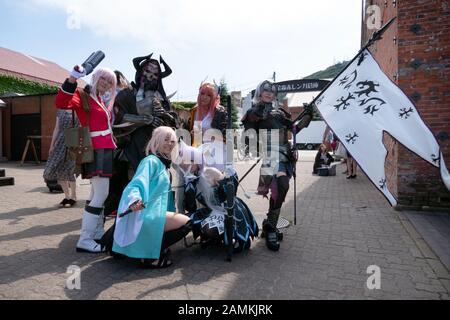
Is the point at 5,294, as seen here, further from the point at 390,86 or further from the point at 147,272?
the point at 390,86

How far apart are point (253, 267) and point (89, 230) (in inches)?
72.1

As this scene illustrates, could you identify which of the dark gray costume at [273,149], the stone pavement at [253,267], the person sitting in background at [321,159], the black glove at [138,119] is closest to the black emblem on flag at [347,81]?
the dark gray costume at [273,149]

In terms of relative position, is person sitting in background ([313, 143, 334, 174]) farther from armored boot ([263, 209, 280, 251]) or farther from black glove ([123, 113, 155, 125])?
black glove ([123, 113, 155, 125])

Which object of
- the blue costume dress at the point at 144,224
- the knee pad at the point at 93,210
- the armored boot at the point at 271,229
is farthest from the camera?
the armored boot at the point at 271,229

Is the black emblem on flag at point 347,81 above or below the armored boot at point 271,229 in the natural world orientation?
above

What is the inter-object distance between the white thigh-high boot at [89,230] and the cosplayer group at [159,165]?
0.03 ft

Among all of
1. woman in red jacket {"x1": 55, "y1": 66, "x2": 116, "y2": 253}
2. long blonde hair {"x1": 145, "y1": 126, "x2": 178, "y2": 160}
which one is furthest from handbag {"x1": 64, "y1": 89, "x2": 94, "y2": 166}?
long blonde hair {"x1": 145, "y1": 126, "x2": 178, "y2": 160}

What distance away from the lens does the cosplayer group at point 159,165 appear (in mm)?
2969

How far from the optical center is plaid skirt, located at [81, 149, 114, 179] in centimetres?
341

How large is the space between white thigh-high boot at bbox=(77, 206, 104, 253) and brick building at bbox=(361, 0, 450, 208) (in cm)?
485

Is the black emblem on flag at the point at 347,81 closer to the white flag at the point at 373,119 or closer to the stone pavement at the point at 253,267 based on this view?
the white flag at the point at 373,119

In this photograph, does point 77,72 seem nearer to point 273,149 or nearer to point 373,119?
point 273,149
